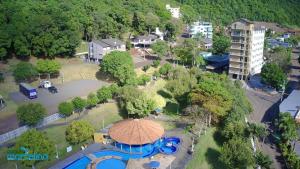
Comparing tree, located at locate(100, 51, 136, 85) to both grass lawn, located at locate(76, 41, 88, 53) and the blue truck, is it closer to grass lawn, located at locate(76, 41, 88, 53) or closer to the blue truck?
the blue truck

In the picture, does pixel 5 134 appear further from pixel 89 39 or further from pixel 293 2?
pixel 293 2

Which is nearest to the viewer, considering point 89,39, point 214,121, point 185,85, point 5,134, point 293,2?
point 5,134

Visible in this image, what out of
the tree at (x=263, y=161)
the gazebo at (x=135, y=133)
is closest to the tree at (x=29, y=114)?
the gazebo at (x=135, y=133)

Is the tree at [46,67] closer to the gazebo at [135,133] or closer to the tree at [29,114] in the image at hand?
the tree at [29,114]

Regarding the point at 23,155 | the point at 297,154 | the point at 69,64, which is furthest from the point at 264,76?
the point at 23,155

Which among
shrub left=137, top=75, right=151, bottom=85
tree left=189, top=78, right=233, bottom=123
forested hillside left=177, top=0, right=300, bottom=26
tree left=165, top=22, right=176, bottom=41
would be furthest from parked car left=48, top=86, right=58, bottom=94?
forested hillside left=177, top=0, right=300, bottom=26

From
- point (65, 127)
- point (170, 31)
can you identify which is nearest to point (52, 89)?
point (65, 127)
